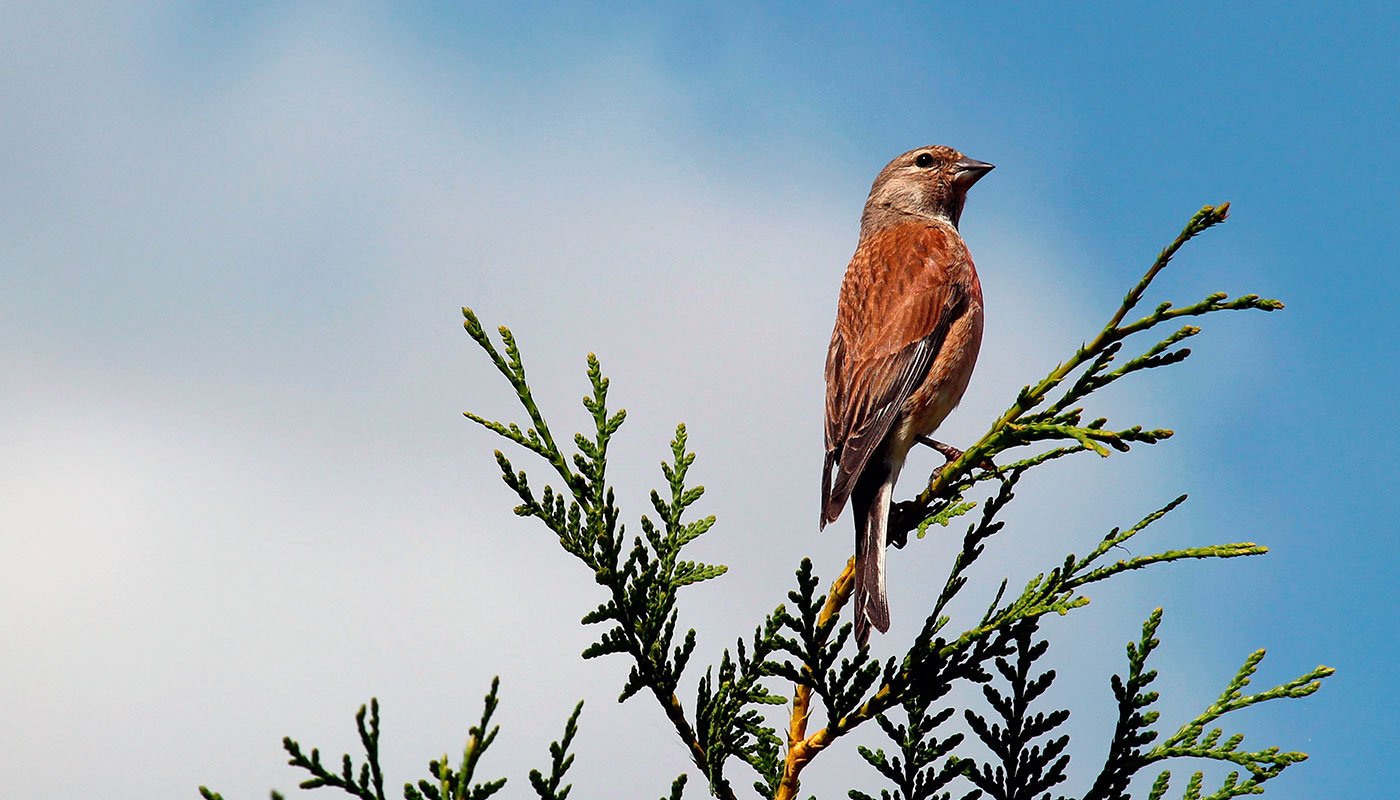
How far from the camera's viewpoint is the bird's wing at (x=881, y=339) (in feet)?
18.1

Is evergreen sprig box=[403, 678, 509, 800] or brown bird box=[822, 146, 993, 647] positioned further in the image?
brown bird box=[822, 146, 993, 647]

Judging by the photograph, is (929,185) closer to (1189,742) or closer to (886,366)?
(886,366)

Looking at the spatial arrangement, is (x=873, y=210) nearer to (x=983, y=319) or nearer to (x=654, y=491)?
(x=983, y=319)

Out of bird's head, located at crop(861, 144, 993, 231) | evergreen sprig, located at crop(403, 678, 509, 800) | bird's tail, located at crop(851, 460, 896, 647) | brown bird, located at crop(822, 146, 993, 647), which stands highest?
bird's head, located at crop(861, 144, 993, 231)

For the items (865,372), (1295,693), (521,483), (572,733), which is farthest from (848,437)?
(572,733)

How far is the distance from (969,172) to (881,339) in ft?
8.16

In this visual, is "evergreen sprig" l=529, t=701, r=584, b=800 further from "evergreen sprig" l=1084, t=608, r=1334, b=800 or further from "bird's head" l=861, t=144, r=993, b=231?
"bird's head" l=861, t=144, r=993, b=231

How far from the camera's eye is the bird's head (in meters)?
8.09

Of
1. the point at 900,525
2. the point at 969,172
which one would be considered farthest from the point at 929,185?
the point at 900,525

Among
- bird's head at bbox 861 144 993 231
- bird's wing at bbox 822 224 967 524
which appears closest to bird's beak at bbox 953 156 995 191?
bird's head at bbox 861 144 993 231

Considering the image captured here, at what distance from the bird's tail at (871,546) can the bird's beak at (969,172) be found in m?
3.31

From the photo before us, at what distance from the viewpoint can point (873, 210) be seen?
8422mm

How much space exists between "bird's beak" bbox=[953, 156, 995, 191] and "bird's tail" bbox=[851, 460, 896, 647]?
10.8 ft

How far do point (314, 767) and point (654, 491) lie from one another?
1773 millimetres
